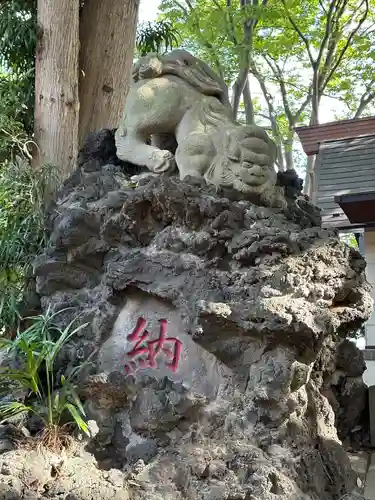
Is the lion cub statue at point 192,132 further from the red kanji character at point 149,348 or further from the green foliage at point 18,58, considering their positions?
the green foliage at point 18,58

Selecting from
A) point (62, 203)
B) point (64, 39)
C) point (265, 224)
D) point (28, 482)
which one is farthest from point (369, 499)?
point (64, 39)

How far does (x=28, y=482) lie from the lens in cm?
243

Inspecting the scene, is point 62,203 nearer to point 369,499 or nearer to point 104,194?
point 104,194

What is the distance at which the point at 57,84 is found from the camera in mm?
4941

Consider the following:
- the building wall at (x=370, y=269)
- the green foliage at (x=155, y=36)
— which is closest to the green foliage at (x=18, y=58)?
the green foliage at (x=155, y=36)

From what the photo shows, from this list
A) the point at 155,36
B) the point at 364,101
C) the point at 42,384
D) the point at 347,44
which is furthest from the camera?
the point at 364,101

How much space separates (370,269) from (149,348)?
15.1 feet

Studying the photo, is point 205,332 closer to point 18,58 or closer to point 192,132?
point 192,132

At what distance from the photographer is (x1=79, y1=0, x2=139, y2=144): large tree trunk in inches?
212

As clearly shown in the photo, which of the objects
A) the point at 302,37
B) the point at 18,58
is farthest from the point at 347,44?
the point at 18,58

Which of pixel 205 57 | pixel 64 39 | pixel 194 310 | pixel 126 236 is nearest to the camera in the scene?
pixel 194 310

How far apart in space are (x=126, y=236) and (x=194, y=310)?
704 millimetres

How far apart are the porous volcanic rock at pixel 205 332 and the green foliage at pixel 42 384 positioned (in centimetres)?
13

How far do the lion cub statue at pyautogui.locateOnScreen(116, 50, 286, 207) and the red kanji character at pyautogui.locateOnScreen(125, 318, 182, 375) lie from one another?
2.83ft
